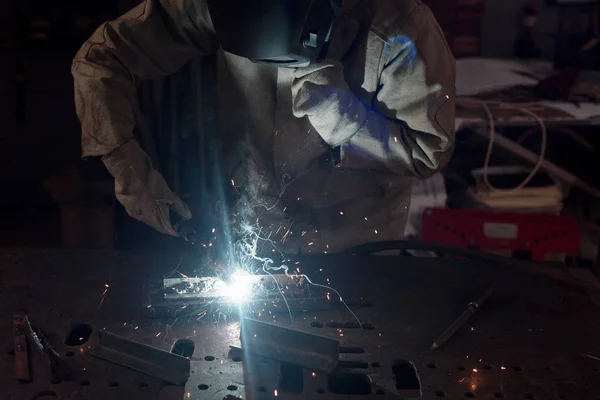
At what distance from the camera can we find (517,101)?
2396mm

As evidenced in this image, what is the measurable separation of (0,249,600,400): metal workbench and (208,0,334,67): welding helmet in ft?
1.62

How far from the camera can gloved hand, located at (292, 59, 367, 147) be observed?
1192 mm

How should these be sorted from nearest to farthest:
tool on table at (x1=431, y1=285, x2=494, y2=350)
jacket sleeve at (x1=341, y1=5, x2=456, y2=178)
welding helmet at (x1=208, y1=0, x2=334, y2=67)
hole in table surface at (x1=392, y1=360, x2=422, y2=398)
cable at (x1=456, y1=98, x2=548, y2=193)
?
welding helmet at (x1=208, y1=0, x2=334, y2=67) < hole in table surface at (x1=392, y1=360, x2=422, y2=398) < tool on table at (x1=431, y1=285, x2=494, y2=350) < jacket sleeve at (x1=341, y1=5, x2=456, y2=178) < cable at (x1=456, y1=98, x2=548, y2=193)

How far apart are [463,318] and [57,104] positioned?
2576 mm

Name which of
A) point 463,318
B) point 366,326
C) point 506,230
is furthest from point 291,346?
point 506,230

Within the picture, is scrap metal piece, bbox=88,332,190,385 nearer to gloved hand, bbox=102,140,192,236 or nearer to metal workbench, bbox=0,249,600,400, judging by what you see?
metal workbench, bbox=0,249,600,400

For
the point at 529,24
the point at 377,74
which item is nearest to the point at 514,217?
the point at 529,24

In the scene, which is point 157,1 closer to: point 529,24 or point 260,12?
point 260,12

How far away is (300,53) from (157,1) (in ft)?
1.82

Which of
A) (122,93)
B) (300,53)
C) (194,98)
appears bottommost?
(194,98)

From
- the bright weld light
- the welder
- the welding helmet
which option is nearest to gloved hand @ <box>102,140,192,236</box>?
the welder

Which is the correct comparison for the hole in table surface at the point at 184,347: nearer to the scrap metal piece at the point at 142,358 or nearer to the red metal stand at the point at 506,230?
the scrap metal piece at the point at 142,358

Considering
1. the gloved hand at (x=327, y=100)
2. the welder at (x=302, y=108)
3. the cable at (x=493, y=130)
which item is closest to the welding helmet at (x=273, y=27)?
the welder at (x=302, y=108)

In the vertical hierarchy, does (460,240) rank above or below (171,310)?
below
